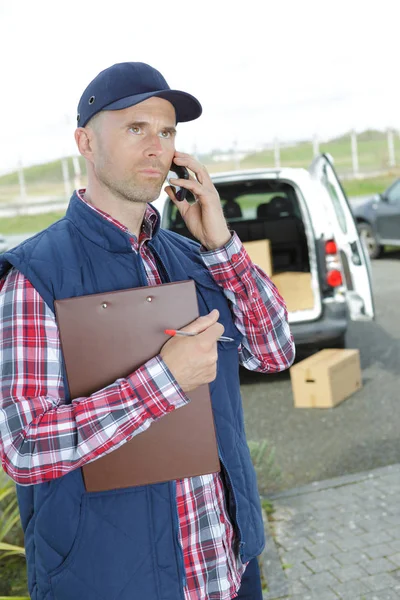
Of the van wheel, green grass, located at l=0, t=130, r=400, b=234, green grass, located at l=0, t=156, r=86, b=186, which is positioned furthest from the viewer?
green grass, located at l=0, t=156, r=86, b=186

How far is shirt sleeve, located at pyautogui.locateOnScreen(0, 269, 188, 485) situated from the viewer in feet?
4.84

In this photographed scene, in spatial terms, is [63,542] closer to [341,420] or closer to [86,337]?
[86,337]

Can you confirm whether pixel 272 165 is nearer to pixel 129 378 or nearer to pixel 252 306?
pixel 252 306

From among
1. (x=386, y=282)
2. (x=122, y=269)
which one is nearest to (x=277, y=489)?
(x=122, y=269)

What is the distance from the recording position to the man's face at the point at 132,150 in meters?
1.71

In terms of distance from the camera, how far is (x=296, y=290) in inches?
281

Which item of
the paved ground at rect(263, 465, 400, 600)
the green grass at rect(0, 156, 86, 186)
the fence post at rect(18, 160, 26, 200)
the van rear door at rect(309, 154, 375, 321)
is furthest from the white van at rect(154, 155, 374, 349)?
the green grass at rect(0, 156, 86, 186)

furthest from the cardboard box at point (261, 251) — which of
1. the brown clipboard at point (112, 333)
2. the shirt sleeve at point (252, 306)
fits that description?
the brown clipboard at point (112, 333)

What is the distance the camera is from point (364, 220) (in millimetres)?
14016

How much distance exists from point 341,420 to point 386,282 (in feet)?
20.3

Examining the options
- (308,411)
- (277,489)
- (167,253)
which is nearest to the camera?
(167,253)

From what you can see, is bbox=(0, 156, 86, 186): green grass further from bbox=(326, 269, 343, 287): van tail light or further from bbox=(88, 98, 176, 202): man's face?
bbox=(88, 98, 176, 202): man's face

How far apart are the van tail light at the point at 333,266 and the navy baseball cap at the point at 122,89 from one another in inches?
191

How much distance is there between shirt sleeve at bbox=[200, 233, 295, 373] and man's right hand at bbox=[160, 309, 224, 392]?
0.28 metres
